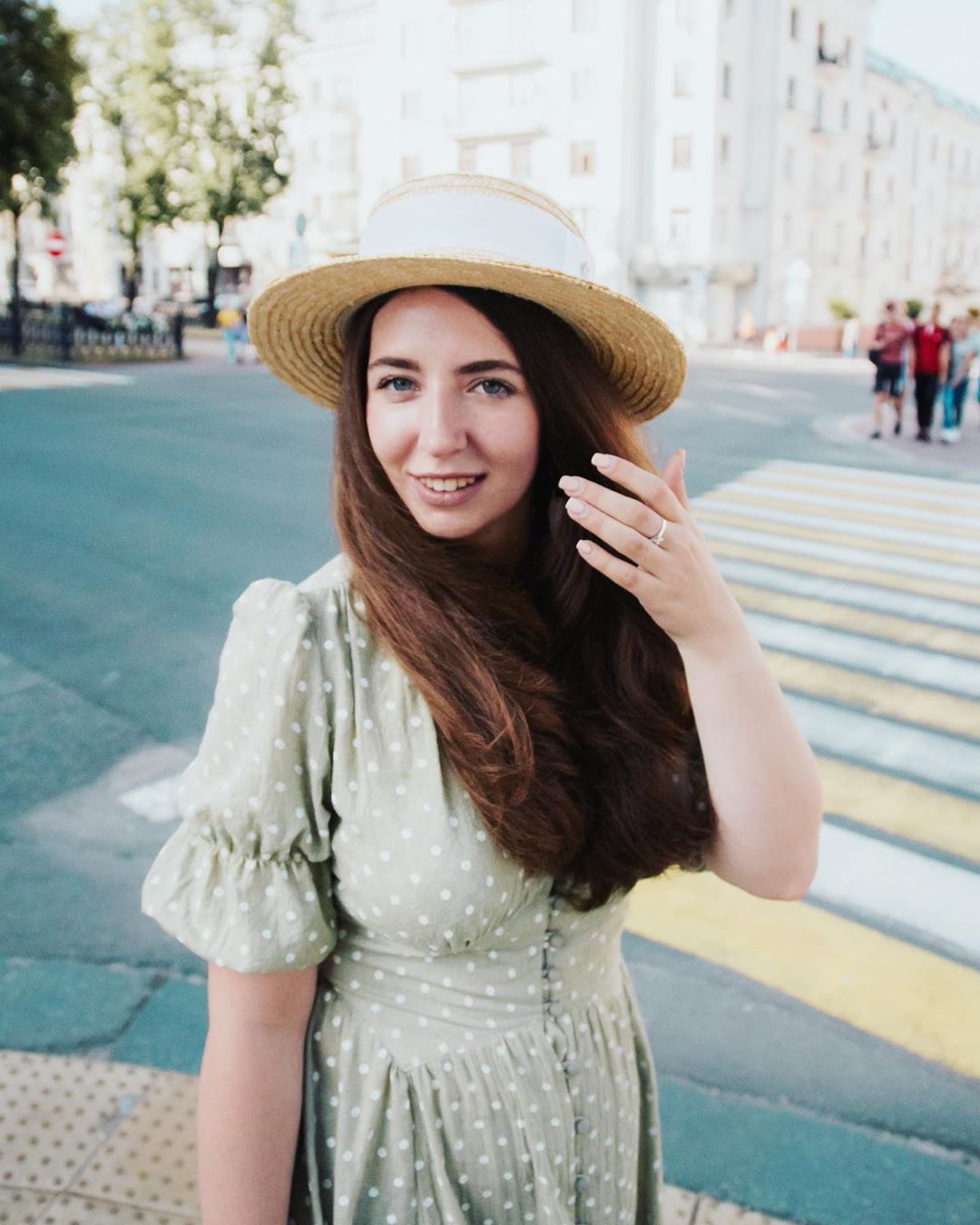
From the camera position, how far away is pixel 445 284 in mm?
1449

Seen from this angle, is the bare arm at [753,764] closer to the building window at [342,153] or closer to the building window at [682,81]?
the building window at [682,81]

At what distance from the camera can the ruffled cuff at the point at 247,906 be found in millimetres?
1341

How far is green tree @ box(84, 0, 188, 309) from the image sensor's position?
3759 cm

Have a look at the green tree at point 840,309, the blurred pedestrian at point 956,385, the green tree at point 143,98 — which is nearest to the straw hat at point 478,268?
the blurred pedestrian at point 956,385

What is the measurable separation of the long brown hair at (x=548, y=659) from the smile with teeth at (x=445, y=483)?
7cm

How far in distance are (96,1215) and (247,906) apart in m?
1.39

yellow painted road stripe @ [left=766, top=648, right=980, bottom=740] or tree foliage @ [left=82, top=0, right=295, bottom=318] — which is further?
tree foliage @ [left=82, top=0, right=295, bottom=318]

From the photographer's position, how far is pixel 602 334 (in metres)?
1.58

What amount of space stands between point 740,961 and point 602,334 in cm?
251

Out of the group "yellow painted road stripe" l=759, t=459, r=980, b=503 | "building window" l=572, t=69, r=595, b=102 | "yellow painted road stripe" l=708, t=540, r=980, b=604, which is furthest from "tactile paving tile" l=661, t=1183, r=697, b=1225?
"building window" l=572, t=69, r=595, b=102

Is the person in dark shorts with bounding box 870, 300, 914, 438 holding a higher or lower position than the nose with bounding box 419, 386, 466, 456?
higher

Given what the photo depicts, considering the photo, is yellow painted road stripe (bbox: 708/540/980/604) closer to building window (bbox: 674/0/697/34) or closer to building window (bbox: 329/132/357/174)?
building window (bbox: 674/0/697/34)

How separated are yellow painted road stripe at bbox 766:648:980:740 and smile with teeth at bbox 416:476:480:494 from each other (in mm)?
4383

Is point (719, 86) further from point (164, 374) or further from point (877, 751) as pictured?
point (877, 751)
